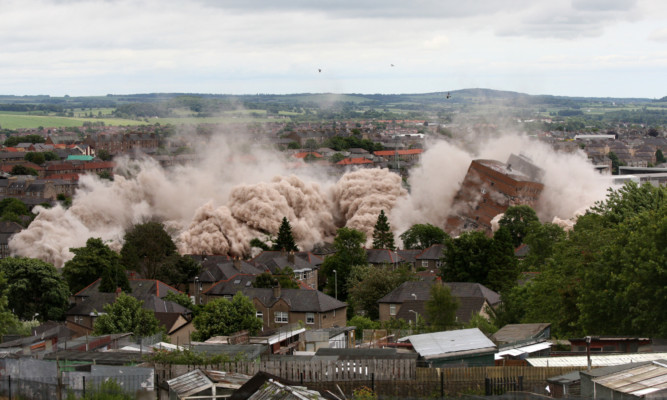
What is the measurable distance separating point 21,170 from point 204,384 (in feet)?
392

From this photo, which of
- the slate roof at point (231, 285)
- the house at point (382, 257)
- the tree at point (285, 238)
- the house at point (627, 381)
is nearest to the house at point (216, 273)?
the slate roof at point (231, 285)

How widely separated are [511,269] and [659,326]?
22828 mm

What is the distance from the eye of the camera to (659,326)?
73.9 feet

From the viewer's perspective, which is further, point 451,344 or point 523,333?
point 523,333

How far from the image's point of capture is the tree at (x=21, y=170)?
12669cm

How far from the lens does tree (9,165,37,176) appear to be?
126688mm

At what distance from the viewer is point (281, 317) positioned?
129 ft

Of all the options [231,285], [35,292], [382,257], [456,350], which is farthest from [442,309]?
[382,257]

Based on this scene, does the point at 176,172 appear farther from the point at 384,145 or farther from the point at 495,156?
the point at 384,145

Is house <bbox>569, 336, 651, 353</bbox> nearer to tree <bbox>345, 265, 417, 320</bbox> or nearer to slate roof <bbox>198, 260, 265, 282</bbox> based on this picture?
tree <bbox>345, 265, 417, 320</bbox>

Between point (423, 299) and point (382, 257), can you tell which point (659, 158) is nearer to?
point (382, 257)

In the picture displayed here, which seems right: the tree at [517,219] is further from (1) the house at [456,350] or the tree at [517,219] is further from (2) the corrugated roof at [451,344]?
(1) the house at [456,350]

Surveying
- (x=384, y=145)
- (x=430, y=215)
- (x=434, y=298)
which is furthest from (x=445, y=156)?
(x=384, y=145)

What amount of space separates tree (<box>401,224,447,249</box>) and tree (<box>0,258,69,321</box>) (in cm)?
2546
